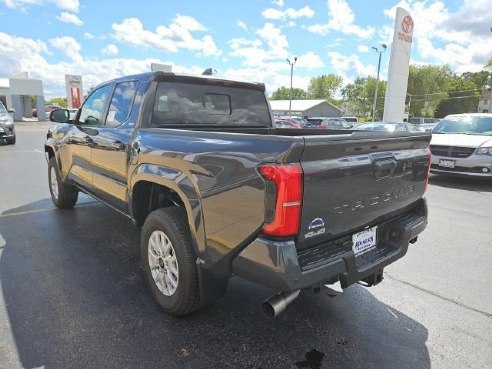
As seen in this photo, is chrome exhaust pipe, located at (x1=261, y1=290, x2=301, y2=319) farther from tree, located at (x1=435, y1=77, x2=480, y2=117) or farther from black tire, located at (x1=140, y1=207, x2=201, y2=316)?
tree, located at (x1=435, y1=77, x2=480, y2=117)

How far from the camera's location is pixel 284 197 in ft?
6.74

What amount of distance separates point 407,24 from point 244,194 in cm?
3071

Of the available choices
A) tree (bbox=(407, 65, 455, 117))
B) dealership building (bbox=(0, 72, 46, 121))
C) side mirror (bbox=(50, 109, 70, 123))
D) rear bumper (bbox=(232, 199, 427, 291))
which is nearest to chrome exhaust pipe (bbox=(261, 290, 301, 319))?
rear bumper (bbox=(232, 199, 427, 291))

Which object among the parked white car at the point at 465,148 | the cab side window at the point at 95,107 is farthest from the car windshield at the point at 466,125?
the cab side window at the point at 95,107

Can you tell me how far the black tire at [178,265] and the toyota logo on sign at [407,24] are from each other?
2947cm

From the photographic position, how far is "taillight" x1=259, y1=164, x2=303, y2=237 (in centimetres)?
205

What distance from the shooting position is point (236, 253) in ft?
7.61

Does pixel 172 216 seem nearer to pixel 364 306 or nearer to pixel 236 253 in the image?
pixel 236 253

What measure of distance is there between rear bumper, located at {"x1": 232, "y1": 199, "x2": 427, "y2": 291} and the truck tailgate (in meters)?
0.09

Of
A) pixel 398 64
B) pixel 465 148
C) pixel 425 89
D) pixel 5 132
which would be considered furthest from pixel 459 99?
pixel 5 132

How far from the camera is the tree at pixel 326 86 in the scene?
115250 mm

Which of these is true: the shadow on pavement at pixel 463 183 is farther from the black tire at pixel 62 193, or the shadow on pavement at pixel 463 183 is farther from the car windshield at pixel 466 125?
the black tire at pixel 62 193

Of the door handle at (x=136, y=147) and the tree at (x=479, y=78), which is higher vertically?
the tree at (x=479, y=78)

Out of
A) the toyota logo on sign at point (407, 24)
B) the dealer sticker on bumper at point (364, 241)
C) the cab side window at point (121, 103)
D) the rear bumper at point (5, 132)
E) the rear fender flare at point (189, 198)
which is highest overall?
the toyota logo on sign at point (407, 24)
